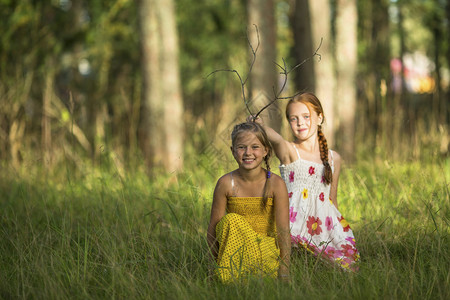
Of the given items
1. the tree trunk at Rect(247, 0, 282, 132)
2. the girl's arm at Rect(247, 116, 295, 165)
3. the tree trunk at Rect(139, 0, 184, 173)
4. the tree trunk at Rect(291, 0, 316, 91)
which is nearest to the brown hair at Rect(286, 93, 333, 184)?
the girl's arm at Rect(247, 116, 295, 165)

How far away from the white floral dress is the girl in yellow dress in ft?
1.25

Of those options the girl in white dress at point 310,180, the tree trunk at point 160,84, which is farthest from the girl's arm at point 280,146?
the tree trunk at point 160,84

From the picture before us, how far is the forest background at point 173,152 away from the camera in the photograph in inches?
113

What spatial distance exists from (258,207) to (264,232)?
15 cm

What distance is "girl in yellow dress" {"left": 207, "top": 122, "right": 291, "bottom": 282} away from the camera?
9.34ft

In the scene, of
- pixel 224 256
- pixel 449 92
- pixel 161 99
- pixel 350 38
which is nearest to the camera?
pixel 224 256

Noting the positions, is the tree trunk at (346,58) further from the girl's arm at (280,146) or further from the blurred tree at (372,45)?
the girl's arm at (280,146)

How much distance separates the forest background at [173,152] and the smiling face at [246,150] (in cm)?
31

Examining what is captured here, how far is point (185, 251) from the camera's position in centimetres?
328

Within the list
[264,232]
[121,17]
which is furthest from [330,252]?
[121,17]

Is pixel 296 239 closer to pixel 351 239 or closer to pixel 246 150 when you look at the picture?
pixel 351 239

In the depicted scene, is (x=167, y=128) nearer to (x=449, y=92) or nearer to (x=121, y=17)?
(x=449, y=92)

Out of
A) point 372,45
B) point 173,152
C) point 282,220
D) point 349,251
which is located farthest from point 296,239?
point 372,45

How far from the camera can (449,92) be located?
7.62m
